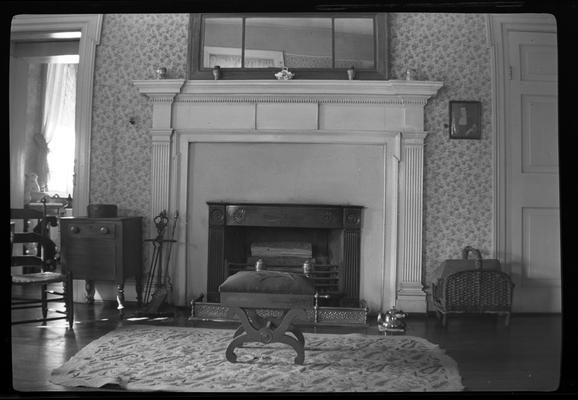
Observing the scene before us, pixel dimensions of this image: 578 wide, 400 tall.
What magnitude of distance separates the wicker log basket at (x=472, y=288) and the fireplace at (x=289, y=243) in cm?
49

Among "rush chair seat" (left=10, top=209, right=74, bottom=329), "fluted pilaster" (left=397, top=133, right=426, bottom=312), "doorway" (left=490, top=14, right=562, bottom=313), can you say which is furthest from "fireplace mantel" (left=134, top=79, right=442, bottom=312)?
"rush chair seat" (left=10, top=209, right=74, bottom=329)

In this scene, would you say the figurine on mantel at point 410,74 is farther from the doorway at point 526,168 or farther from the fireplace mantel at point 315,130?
the doorway at point 526,168

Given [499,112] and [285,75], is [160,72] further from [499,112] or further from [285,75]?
[499,112]

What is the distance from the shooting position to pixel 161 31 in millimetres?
2758

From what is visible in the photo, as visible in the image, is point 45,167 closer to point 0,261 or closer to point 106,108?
point 106,108

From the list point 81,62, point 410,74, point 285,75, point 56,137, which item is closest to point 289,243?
point 285,75

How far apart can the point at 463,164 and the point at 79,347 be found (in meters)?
2.27

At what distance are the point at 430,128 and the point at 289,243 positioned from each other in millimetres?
1095

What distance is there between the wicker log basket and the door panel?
0.09 meters

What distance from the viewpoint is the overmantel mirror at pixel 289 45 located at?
2947 millimetres

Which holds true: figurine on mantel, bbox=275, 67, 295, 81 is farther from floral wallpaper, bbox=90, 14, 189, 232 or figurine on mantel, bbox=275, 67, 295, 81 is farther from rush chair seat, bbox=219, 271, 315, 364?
rush chair seat, bbox=219, 271, 315, 364

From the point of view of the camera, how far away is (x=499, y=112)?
8.43 feet

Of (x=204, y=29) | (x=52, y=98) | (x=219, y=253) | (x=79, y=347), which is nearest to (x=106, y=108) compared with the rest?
(x=204, y=29)

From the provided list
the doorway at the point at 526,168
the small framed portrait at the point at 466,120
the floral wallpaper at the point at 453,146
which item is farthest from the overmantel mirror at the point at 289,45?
the doorway at the point at 526,168
